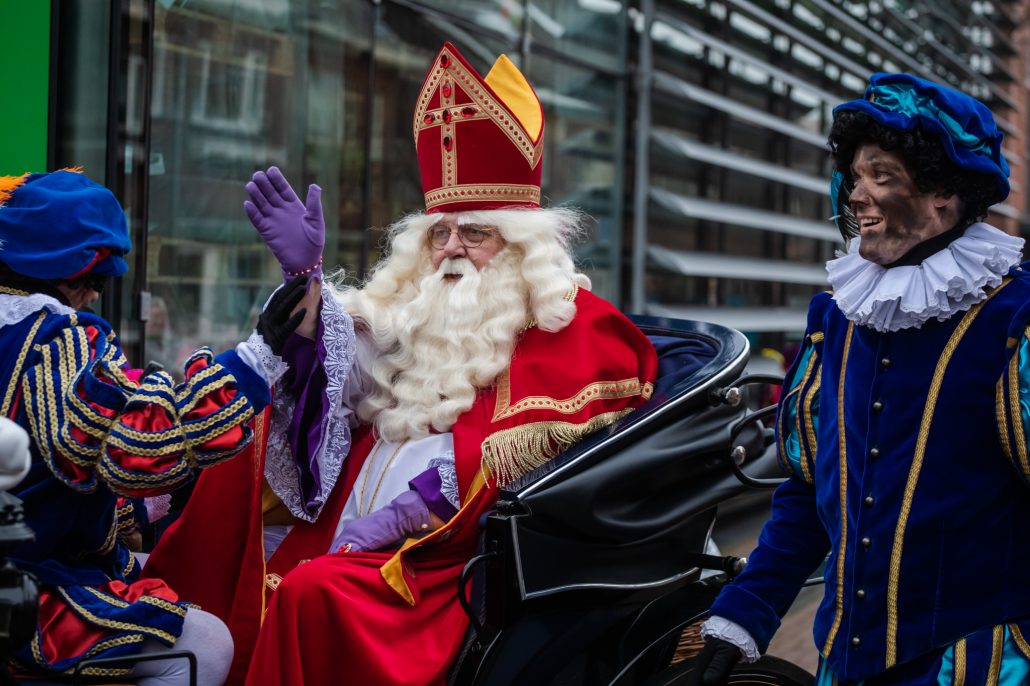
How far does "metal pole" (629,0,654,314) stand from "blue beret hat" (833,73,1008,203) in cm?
769

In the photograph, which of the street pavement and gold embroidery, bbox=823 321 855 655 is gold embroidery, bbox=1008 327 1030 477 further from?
the street pavement

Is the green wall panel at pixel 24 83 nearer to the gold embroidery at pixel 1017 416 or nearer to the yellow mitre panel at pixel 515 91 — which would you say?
the yellow mitre panel at pixel 515 91

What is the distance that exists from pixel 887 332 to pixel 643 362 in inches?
50.0

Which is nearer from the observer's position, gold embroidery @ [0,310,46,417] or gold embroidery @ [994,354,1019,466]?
gold embroidery @ [994,354,1019,466]

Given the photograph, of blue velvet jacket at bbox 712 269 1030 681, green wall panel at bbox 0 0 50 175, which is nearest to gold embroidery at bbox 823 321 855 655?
blue velvet jacket at bbox 712 269 1030 681

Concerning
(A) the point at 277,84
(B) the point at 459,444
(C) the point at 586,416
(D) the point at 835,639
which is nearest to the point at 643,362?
(C) the point at 586,416

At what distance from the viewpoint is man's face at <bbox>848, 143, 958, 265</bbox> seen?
1.69 metres

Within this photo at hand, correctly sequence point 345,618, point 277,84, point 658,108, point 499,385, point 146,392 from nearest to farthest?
point 146,392 < point 345,618 < point 499,385 < point 277,84 < point 658,108

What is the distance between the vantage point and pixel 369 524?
2.62 m

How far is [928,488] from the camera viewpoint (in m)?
1.63

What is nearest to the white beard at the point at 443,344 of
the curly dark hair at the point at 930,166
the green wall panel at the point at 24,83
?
the curly dark hair at the point at 930,166

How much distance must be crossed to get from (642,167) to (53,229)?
25.8 feet

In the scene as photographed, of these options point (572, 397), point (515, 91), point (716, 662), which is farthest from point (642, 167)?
point (716, 662)

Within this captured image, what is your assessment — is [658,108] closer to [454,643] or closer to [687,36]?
[687,36]
